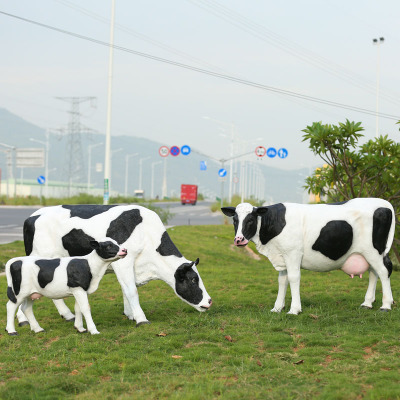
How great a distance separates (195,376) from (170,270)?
10.9 ft

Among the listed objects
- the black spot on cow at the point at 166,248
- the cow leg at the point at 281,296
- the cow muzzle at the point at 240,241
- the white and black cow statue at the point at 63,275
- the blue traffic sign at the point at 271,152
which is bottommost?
the cow leg at the point at 281,296

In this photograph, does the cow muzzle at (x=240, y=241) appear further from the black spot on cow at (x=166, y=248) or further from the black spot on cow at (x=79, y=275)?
the black spot on cow at (x=79, y=275)

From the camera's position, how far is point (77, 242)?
34.3ft

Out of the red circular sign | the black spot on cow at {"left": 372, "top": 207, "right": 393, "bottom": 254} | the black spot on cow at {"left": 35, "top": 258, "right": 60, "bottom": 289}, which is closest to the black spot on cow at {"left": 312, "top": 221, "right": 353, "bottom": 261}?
the black spot on cow at {"left": 372, "top": 207, "right": 393, "bottom": 254}

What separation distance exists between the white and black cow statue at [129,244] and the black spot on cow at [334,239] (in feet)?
7.30

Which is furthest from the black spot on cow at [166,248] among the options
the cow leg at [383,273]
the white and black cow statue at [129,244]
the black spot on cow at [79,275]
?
the cow leg at [383,273]

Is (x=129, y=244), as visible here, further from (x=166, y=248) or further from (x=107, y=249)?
(x=107, y=249)

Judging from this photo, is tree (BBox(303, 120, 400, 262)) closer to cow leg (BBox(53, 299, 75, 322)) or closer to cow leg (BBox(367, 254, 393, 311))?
cow leg (BBox(367, 254, 393, 311))

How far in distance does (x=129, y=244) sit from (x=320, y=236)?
3.31 meters

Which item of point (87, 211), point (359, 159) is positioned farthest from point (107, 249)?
point (359, 159)

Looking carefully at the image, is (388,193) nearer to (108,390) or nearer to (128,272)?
(128,272)

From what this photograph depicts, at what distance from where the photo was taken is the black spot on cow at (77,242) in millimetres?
10430

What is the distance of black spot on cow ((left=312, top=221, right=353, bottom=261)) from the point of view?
10.9 meters

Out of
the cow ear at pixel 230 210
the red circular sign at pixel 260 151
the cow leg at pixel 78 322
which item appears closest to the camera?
the cow leg at pixel 78 322
